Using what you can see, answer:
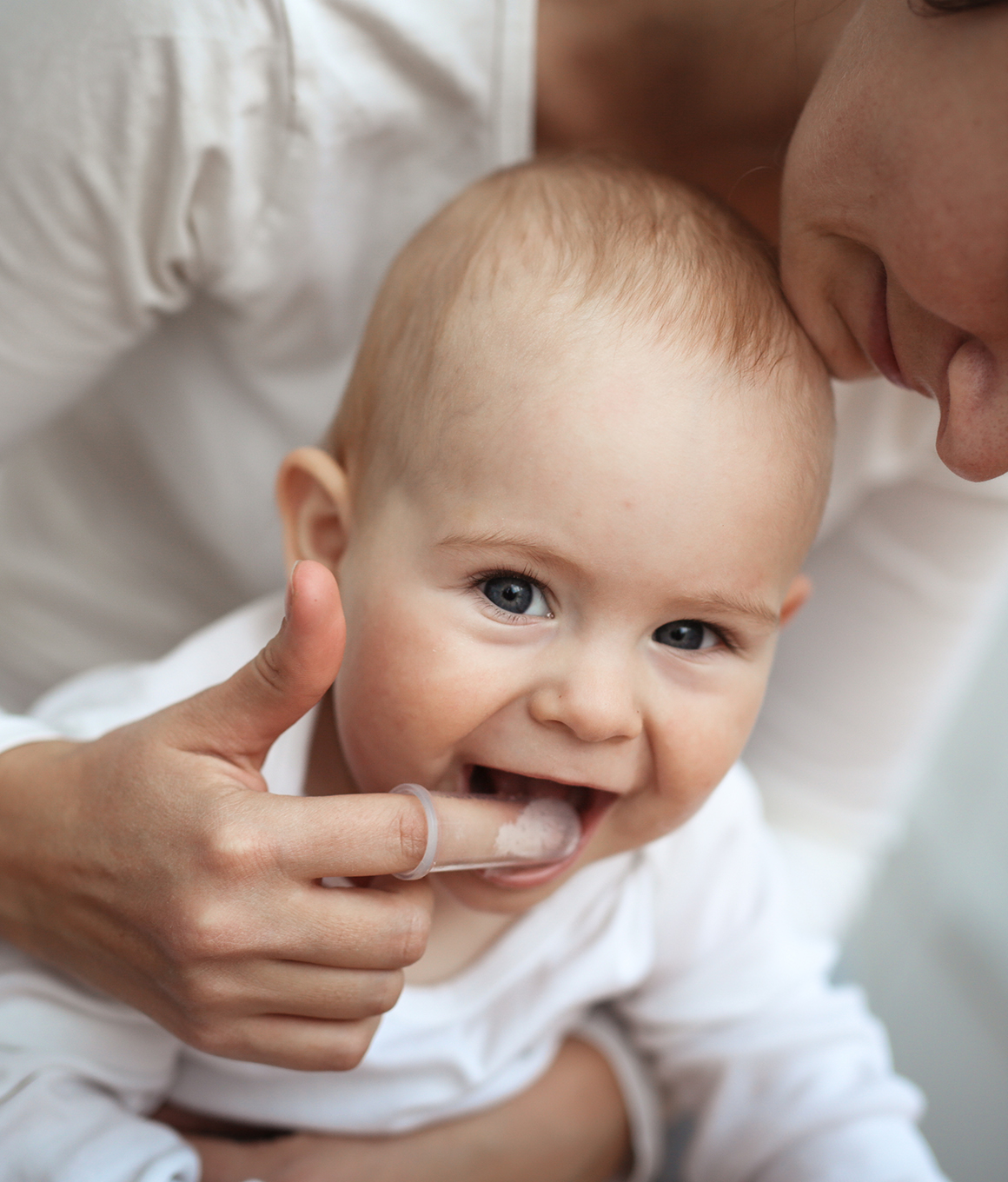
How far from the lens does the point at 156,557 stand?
1.13m

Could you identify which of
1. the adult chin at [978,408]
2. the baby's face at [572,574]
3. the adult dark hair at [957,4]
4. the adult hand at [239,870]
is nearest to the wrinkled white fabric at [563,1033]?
the adult hand at [239,870]

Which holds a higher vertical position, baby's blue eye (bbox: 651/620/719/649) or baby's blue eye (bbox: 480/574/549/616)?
baby's blue eye (bbox: 480/574/549/616)

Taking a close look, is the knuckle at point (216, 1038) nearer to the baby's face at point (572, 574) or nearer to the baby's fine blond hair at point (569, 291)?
the baby's face at point (572, 574)

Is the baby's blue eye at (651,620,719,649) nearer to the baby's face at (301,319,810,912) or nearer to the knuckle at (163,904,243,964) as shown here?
the baby's face at (301,319,810,912)

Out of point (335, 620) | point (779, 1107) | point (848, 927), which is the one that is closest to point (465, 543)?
point (335, 620)

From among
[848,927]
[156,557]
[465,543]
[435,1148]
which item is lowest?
[848,927]

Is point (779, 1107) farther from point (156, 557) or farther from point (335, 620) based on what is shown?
point (156, 557)

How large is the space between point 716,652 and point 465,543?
0.62ft

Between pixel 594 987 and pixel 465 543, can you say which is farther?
pixel 594 987

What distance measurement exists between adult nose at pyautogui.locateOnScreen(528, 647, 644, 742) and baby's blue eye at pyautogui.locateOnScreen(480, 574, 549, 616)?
0.04 meters

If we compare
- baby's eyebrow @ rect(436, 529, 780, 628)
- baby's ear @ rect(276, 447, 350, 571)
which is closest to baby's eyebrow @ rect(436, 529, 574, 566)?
baby's eyebrow @ rect(436, 529, 780, 628)

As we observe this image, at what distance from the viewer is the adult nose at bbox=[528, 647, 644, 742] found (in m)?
0.64

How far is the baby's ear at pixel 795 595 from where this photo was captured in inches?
32.5

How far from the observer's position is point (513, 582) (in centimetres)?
68
